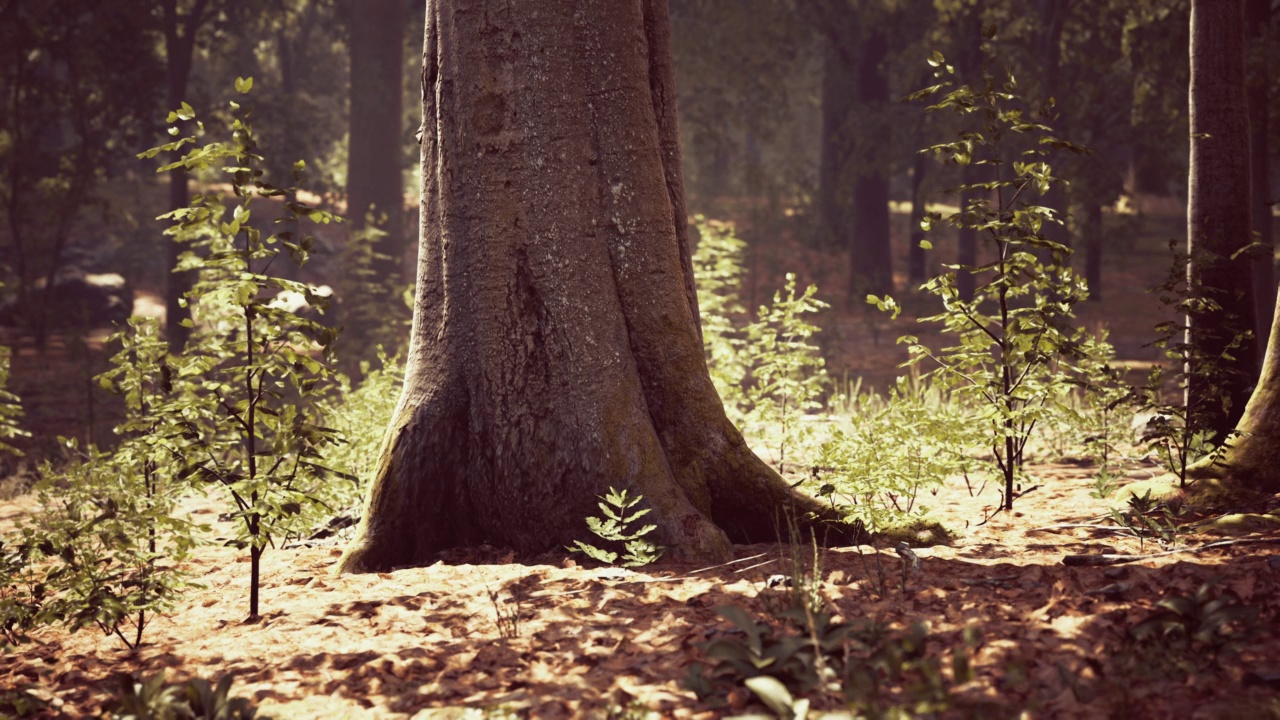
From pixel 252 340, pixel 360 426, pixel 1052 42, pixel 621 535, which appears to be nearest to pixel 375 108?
pixel 1052 42

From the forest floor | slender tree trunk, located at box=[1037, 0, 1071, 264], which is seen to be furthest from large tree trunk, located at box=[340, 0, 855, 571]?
slender tree trunk, located at box=[1037, 0, 1071, 264]

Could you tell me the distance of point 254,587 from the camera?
413cm

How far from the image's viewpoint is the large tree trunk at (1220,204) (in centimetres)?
540

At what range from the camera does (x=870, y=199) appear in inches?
868

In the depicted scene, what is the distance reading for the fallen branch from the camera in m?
4.11

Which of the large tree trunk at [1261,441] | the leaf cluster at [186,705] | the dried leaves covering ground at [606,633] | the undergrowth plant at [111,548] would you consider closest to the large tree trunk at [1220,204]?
the large tree trunk at [1261,441]

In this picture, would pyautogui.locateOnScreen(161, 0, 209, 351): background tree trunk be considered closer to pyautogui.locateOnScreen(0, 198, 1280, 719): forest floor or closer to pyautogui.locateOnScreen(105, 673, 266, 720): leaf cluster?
pyautogui.locateOnScreen(0, 198, 1280, 719): forest floor

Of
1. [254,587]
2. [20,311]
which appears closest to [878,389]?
[254,587]

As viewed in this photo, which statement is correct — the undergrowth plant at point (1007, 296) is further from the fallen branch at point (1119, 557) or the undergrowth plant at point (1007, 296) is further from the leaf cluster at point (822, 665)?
the leaf cluster at point (822, 665)

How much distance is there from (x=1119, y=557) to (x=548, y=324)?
267 centimetres

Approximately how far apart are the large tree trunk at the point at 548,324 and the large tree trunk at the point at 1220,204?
2.29m

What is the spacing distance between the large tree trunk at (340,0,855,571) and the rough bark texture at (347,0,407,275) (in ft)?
44.6

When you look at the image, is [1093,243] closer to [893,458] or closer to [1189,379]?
[1189,379]

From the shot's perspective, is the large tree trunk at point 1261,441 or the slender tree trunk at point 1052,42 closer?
the large tree trunk at point 1261,441
